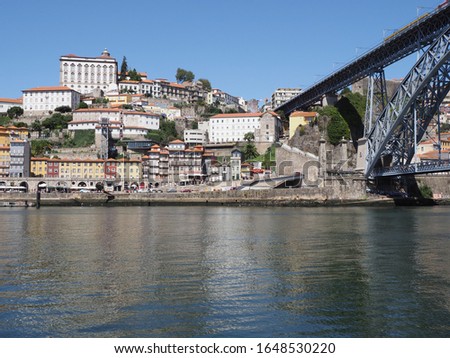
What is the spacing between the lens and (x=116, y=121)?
7006 cm

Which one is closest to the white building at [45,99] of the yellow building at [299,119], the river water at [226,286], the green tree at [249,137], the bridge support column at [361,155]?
the green tree at [249,137]

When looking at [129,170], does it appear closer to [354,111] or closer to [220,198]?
[220,198]

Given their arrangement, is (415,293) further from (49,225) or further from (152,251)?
(49,225)

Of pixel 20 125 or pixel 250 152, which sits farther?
pixel 20 125

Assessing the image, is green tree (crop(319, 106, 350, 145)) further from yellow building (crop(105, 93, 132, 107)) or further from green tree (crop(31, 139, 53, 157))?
yellow building (crop(105, 93, 132, 107))

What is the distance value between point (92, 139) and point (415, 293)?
61.3 m

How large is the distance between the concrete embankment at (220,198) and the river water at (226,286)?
22203 millimetres

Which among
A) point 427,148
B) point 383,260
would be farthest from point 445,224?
point 427,148

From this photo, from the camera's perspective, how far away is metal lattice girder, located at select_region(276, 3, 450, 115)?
3094 centimetres

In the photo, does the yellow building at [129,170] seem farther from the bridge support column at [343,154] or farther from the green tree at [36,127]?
the bridge support column at [343,154]

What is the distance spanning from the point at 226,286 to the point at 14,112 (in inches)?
2859

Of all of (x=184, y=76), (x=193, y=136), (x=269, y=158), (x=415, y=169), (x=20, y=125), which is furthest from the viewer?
(x=184, y=76)

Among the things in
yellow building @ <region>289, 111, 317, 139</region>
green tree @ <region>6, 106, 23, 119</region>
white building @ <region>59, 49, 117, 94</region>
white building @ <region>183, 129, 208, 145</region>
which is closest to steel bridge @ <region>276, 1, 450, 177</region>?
yellow building @ <region>289, 111, 317, 139</region>

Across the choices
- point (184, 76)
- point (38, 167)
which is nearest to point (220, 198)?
point (38, 167)
